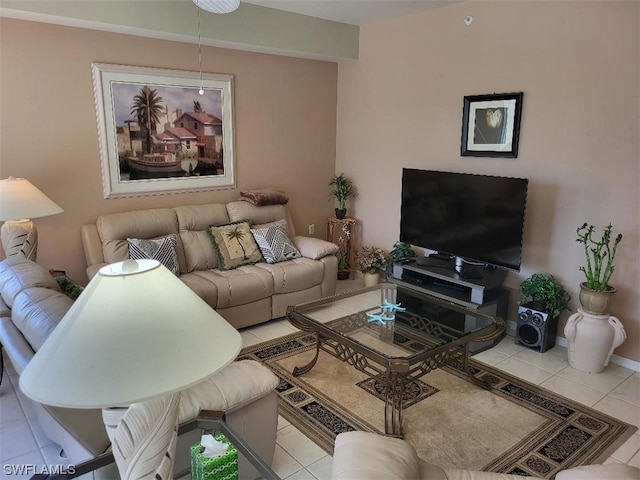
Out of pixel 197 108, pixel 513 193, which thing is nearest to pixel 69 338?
pixel 513 193

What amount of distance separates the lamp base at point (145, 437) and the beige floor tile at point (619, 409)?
2744mm

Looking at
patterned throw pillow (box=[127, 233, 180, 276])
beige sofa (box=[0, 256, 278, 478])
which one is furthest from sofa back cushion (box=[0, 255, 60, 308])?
patterned throw pillow (box=[127, 233, 180, 276])

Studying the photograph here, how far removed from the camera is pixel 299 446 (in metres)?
2.44

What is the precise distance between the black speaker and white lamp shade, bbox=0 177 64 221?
11.8 ft

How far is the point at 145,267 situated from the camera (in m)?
1.09

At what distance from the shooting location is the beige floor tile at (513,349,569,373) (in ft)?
10.9

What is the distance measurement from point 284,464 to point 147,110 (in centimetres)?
315

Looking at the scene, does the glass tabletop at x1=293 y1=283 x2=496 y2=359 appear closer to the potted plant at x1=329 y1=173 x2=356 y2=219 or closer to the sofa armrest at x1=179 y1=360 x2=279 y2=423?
the sofa armrest at x1=179 y1=360 x2=279 y2=423

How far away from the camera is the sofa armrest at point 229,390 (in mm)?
1775

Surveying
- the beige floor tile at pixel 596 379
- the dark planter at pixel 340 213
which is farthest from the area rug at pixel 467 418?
the dark planter at pixel 340 213

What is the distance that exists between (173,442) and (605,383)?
307cm

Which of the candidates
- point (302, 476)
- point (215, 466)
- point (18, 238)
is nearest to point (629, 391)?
point (302, 476)

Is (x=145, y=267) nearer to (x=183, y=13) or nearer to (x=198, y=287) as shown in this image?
(x=198, y=287)

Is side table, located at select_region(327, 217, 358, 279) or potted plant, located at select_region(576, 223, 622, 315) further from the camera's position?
side table, located at select_region(327, 217, 358, 279)
